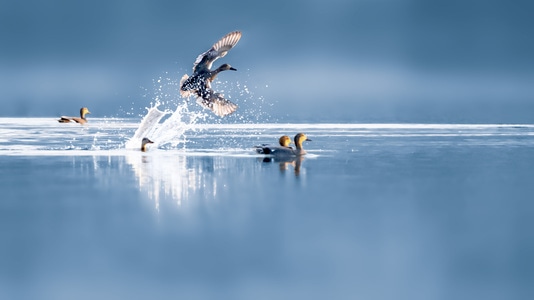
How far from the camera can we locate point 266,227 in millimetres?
11344

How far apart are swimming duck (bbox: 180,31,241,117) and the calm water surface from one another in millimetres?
1107

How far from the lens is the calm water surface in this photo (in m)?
8.71

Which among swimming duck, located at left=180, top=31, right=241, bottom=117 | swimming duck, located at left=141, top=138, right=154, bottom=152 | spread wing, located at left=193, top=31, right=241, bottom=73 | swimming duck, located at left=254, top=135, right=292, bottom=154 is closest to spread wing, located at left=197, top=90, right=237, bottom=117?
swimming duck, located at left=180, top=31, right=241, bottom=117

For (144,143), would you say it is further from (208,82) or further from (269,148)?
(208,82)

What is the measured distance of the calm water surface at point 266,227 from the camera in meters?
8.71

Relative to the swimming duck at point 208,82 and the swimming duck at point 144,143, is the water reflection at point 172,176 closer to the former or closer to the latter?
the swimming duck at point 144,143

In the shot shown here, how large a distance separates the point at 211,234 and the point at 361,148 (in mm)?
12892

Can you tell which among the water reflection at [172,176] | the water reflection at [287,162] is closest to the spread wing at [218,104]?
the water reflection at [172,176]

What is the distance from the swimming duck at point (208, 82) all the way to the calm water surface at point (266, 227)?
43.6 inches

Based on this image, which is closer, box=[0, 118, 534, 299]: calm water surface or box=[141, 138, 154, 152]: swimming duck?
box=[0, 118, 534, 299]: calm water surface

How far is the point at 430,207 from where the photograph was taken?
515 inches

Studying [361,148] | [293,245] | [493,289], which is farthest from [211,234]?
[361,148]

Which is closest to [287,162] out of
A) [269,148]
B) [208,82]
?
[269,148]

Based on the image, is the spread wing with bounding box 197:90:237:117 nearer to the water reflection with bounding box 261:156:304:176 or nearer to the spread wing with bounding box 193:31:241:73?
the spread wing with bounding box 193:31:241:73
